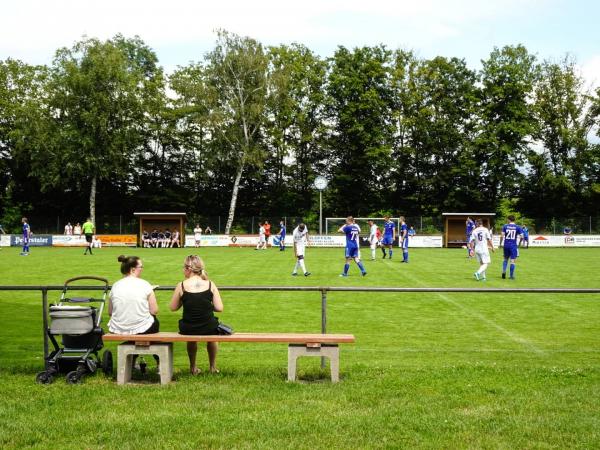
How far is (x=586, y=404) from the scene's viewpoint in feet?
20.7

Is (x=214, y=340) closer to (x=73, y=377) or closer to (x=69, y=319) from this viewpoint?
(x=73, y=377)

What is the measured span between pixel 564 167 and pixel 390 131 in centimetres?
1598

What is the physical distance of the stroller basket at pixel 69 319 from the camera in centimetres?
771

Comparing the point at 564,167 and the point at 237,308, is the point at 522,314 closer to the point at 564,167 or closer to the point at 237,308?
the point at 237,308

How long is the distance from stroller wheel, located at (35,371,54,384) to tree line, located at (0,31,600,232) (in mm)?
49387

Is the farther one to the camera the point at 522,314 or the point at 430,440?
the point at 522,314

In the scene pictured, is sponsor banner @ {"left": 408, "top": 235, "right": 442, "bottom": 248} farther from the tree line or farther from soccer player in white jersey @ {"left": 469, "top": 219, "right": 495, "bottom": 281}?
soccer player in white jersey @ {"left": 469, "top": 219, "right": 495, "bottom": 281}

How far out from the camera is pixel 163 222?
2024 inches

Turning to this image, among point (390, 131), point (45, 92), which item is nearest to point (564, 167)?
point (390, 131)

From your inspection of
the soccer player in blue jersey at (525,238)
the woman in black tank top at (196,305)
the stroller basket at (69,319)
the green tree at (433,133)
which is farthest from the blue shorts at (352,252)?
the green tree at (433,133)

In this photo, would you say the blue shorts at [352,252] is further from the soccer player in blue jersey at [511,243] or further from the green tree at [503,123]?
the green tree at [503,123]

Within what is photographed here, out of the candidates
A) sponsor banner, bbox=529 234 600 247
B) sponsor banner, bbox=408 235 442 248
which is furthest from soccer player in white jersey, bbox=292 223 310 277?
sponsor banner, bbox=529 234 600 247

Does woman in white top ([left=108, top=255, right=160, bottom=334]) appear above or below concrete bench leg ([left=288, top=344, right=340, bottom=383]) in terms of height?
above

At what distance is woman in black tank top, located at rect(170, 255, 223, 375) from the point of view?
25.4 feet
